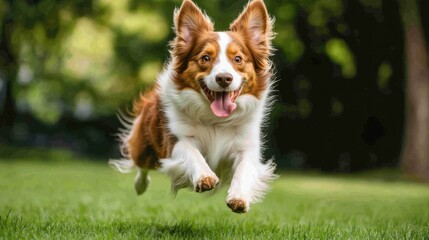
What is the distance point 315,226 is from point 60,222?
7.43 feet

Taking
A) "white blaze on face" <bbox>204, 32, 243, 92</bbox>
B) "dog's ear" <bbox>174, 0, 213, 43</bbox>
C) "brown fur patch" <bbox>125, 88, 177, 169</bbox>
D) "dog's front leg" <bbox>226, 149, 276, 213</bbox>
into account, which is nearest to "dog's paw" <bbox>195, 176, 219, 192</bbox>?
"dog's front leg" <bbox>226, 149, 276, 213</bbox>

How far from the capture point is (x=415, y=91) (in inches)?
697

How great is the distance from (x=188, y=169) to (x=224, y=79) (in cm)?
73

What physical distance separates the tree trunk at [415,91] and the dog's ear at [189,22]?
12906mm

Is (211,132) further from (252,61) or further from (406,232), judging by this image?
(406,232)

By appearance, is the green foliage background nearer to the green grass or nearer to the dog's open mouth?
the green grass

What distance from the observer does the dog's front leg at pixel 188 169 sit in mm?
5027

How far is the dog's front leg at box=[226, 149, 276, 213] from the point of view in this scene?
4941 mm

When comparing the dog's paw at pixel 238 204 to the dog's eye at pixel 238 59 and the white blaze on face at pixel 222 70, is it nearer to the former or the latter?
the white blaze on face at pixel 222 70

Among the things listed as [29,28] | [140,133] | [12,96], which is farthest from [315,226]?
[12,96]

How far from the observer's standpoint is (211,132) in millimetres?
5711

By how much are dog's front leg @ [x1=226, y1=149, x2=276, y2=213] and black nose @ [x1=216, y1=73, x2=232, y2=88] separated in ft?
2.27

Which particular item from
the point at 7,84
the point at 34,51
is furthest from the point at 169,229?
the point at 34,51

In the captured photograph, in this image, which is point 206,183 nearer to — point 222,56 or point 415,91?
point 222,56
